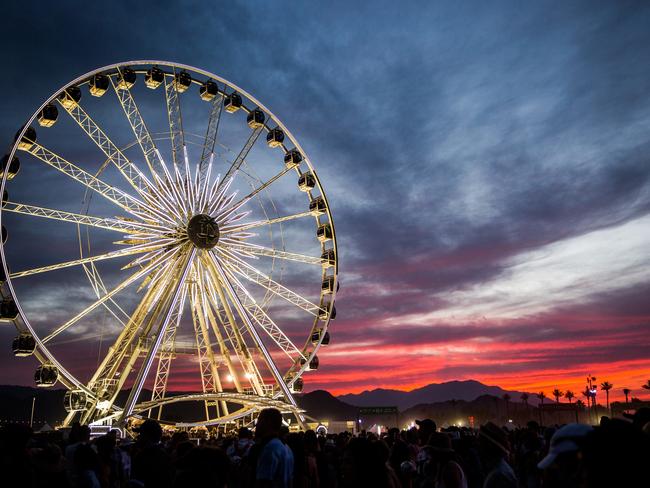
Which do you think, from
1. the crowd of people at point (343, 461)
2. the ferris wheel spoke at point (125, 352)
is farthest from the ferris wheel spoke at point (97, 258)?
the crowd of people at point (343, 461)

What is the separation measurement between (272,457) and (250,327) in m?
24.6

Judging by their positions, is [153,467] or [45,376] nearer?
[153,467]

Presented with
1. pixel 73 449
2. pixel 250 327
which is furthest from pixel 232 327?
pixel 73 449

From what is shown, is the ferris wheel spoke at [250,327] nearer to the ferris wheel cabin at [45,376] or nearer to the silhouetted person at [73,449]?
the ferris wheel cabin at [45,376]

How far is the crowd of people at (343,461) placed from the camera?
7.22ft

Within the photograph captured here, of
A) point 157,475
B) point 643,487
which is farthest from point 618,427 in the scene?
point 157,475

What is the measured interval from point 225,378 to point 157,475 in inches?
1124

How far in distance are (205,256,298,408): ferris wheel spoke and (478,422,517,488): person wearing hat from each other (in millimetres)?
23753

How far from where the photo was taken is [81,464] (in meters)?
6.20

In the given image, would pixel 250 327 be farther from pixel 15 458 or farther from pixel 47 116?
pixel 15 458

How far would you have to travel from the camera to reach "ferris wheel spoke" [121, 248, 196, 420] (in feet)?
80.8

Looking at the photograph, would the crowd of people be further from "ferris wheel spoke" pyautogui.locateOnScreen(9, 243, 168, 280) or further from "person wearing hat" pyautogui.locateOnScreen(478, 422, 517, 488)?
"ferris wheel spoke" pyautogui.locateOnScreen(9, 243, 168, 280)

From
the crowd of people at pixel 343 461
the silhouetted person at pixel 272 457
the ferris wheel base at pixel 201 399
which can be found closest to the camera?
the crowd of people at pixel 343 461

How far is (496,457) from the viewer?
5.34 metres
